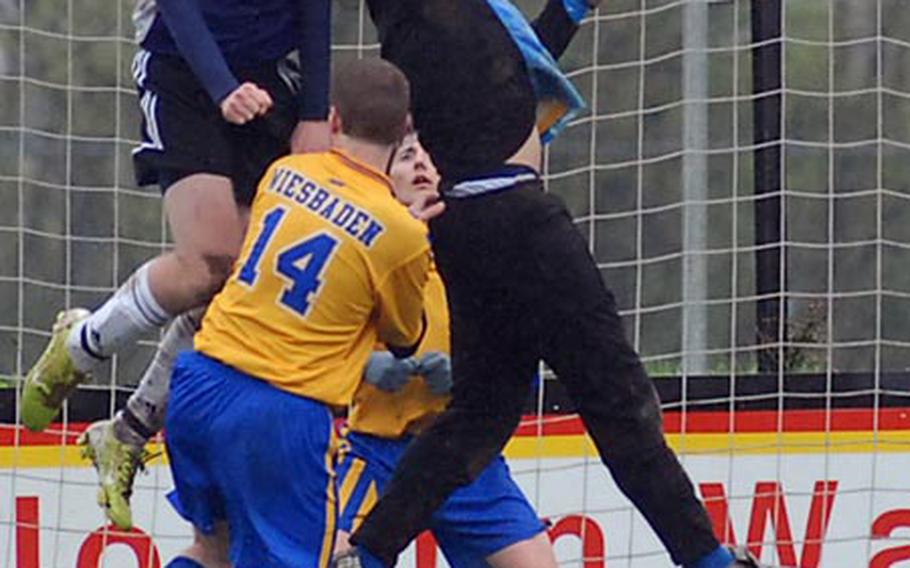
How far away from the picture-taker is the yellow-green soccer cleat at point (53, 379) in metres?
6.66

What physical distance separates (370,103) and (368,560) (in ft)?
3.75

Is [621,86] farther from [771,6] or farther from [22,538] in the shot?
[22,538]

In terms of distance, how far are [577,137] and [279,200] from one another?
7.93ft

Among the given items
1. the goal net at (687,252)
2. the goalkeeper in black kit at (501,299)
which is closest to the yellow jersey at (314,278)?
the goalkeeper in black kit at (501,299)

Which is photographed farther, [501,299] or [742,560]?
[501,299]

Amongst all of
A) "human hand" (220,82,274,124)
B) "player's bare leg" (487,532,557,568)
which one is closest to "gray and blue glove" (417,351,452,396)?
"player's bare leg" (487,532,557,568)

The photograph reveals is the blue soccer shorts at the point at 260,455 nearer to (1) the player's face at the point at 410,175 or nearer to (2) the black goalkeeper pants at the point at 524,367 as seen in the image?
(2) the black goalkeeper pants at the point at 524,367

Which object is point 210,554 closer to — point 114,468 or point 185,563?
point 185,563

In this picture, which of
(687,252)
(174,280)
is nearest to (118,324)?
(174,280)

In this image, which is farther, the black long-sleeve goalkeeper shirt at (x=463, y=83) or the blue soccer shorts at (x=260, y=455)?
the black long-sleeve goalkeeper shirt at (x=463, y=83)

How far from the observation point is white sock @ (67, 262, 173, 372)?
256 inches

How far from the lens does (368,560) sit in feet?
22.2

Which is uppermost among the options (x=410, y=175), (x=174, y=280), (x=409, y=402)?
(x=410, y=175)

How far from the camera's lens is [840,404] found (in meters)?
8.03
